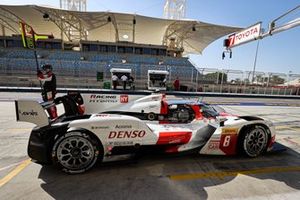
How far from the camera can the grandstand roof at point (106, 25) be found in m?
36.6

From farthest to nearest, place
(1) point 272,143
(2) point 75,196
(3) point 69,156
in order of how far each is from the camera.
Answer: (1) point 272,143 → (3) point 69,156 → (2) point 75,196

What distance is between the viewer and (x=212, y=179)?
300cm

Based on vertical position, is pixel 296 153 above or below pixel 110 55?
below

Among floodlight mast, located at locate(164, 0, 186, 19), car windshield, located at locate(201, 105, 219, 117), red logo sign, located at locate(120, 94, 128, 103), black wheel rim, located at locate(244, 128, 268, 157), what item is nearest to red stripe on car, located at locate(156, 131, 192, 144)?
car windshield, located at locate(201, 105, 219, 117)

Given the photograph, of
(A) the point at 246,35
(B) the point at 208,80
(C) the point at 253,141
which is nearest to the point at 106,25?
(B) the point at 208,80

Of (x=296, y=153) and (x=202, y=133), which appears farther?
(x=296, y=153)

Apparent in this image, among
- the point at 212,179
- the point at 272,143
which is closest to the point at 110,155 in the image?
the point at 212,179

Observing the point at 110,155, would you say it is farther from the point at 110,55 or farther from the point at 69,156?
the point at 110,55

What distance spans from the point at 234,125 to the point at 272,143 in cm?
95

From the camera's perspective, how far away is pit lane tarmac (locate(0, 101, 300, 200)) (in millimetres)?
2586

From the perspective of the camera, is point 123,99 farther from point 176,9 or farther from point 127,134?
point 176,9

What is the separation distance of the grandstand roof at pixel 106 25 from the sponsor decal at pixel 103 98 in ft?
114

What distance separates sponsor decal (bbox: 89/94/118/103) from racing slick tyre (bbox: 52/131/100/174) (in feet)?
4.72

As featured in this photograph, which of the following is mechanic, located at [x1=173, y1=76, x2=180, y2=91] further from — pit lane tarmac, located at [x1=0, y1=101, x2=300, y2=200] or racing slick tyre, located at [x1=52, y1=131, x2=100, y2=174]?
racing slick tyre, located at [x1=52, y1=131, x2=100, y2=174]
